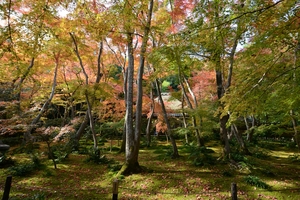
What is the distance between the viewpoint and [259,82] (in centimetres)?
475

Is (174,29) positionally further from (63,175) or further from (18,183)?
(18,183)

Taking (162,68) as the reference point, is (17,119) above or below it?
below

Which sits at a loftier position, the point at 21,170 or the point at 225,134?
the point at 225,134

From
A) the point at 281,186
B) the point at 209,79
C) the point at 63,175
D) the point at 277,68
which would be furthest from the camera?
the point at 209,79

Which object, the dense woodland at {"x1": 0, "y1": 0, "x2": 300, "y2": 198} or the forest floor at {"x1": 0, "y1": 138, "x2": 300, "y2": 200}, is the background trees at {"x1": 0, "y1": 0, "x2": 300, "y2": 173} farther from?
the forest floor at {"x1": 0, "y1": 138, "x2": 300, "y2": 200}

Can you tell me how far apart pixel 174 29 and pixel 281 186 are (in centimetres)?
860

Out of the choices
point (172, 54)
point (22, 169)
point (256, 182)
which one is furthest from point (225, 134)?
point (22, 169)

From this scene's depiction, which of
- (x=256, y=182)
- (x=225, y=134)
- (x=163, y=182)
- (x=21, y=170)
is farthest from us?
(x=225, y=134)

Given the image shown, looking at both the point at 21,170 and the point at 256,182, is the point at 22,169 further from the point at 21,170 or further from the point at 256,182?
the point at 256,182

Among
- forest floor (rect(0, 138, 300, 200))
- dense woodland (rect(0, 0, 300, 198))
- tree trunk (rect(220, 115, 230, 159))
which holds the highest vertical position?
dense woodland (rect(0, 0, 300, 198))

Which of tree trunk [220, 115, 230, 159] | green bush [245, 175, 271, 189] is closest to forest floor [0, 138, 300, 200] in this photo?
green bush [245, 175, 271, 189]

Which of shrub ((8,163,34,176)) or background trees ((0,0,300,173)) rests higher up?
background trees ((0,0,300,173))

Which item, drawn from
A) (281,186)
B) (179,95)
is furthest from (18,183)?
(179,95)

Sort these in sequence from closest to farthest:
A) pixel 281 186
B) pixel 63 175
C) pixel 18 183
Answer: pixel 281 186 → pixel 18 183 → pixel 63 175
